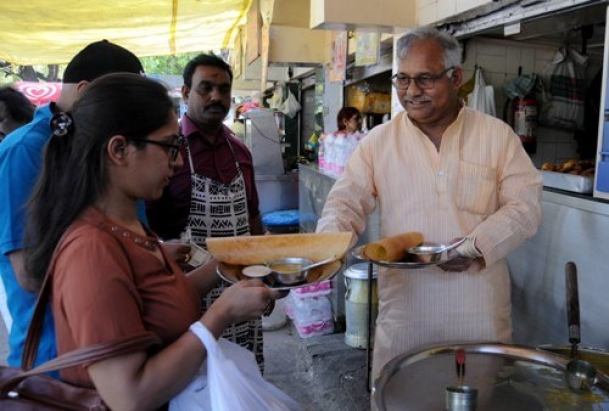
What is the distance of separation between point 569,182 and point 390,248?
1178 mm

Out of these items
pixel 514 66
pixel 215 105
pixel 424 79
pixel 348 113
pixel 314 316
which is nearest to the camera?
pixel 424 79

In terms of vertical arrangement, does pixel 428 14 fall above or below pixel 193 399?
above

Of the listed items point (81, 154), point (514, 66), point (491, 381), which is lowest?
point (491, 381)

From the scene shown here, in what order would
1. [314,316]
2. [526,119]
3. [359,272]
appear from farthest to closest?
[314,316], [359,272], [526,119]

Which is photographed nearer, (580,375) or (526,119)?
(580,375)

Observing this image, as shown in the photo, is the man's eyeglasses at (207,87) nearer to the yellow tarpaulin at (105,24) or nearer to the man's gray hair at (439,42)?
the man's gray hair at (439,42)

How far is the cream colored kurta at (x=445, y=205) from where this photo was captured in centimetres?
172

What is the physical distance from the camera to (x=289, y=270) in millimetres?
1354

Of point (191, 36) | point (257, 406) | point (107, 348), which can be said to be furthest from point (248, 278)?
point (191, 36)

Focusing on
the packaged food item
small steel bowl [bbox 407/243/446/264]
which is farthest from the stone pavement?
small steel bowl [bbox 407/243/446/264]

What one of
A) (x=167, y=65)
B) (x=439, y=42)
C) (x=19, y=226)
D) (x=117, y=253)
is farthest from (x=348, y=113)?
(x=167, y=65)

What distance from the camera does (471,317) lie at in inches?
68.7

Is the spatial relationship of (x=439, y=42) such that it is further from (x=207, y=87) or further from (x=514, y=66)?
(x=514, y=66)

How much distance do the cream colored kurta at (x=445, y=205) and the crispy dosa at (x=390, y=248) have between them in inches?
7.0
